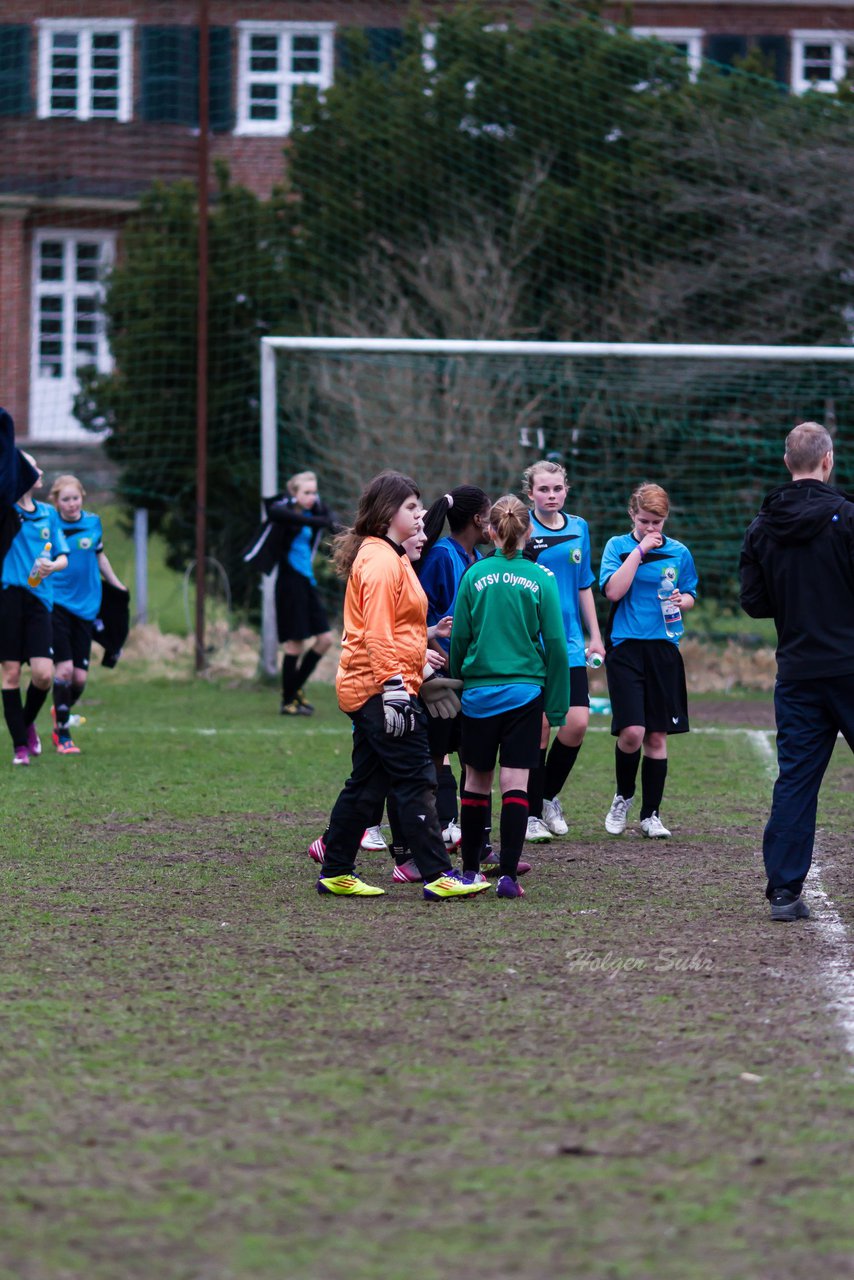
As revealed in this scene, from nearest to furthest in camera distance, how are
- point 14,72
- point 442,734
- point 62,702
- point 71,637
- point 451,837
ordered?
point 442,734 → point 451,837 → point 62,702 → point 71,637 → point 14,72

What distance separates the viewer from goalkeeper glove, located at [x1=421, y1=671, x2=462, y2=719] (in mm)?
6406

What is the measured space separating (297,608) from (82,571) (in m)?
2.42

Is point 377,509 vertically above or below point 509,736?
above

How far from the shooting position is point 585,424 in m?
16.0

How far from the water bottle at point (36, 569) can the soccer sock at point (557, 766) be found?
3418 millimetres

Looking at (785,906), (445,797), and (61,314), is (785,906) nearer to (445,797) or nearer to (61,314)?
(445,797)

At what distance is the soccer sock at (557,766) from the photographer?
798cm

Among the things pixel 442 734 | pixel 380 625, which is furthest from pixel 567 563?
pixel 380 625

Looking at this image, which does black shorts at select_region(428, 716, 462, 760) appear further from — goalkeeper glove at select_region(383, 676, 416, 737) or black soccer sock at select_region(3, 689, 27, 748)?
black soccer sock at select_region(3, 689, 27, 748)

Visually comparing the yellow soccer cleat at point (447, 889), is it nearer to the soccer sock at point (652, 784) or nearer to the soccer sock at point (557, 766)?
the soccer sock at point (557, 766)

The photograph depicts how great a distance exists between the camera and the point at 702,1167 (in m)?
3.46

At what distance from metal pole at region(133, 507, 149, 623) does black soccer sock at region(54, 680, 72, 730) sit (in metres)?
7.31

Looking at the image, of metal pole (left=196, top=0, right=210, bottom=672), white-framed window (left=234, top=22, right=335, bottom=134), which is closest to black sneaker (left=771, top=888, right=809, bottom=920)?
metal pole (left=196, top=0, right=210, bottom=672)

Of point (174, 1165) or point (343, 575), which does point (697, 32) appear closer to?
point (343, 575)
